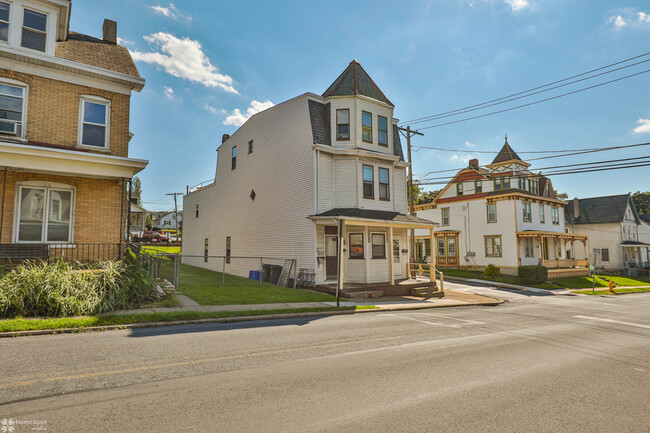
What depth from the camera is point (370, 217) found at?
1766cm

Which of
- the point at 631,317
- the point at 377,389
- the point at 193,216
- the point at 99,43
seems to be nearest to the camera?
the point at 377,389

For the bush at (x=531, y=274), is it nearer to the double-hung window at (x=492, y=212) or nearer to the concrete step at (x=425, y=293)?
the double-hung window at (x=492, y=212)

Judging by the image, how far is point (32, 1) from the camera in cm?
1242

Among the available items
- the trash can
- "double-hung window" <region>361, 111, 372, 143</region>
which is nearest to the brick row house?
the trash can

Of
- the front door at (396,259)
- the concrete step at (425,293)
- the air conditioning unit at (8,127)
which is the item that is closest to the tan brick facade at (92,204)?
the air conditioning unit at (8,127)

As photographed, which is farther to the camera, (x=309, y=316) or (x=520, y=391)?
(x=309, y=316)

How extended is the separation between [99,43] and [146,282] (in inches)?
441

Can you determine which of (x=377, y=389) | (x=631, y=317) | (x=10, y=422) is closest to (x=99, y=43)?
(x=10, y=422)

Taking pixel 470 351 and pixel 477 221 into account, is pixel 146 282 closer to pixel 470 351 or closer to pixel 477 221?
pixel 470 351

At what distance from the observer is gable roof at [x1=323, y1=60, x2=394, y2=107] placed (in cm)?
2025

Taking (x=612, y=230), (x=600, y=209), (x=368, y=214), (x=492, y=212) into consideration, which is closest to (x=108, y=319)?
(x=368, y=214)

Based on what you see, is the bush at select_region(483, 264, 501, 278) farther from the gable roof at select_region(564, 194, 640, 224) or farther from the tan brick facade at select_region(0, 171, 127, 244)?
the tan brick facade at select_region(0, 171, 127, 244)

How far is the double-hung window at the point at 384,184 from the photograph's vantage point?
66.9 ft

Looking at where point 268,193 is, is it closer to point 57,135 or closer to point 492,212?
point 57,135
